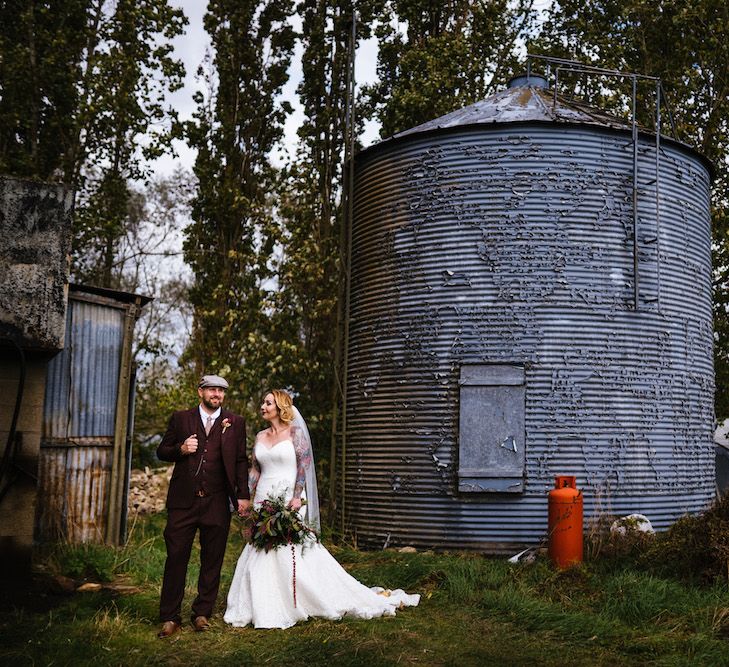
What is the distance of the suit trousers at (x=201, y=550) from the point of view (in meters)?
6.71

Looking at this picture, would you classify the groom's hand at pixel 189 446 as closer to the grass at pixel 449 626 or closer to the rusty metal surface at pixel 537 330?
the grass at pixel 449 626

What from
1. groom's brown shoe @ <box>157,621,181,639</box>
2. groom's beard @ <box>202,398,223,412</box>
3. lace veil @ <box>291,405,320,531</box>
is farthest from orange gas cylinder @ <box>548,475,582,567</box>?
groom's brown shoe @ <box>157,621,181,639</box>

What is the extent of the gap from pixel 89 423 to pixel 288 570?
14.2 ft

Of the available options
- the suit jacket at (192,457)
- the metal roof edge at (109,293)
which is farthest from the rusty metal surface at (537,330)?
the suit jacket at (192,457)

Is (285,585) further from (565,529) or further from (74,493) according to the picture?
(74,493)

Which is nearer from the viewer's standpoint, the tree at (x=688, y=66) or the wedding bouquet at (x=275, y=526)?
the wedding bouquet at (x=275, y=526)

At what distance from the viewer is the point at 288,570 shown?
714 cm

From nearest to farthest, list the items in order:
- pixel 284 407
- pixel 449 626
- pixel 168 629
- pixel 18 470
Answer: pixel 168 629 < pixel 449 626 < pixel 284 407 < pixel 18 470

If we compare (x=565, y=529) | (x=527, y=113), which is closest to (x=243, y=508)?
(x=565, y=529)

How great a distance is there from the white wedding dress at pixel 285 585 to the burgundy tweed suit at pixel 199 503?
33 centimetres

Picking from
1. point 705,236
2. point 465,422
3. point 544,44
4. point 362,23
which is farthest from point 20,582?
point 544,44

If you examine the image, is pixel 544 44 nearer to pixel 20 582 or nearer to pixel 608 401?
pixel 608 401

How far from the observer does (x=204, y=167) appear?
18734 millimetres

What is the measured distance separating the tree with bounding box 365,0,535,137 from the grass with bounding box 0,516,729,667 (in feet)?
42.2
